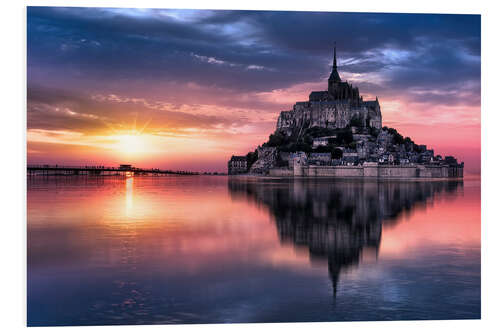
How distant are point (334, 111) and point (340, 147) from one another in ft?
26.6

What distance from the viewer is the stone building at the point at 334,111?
81.7 metres

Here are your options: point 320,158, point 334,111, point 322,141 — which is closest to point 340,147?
point 322,141

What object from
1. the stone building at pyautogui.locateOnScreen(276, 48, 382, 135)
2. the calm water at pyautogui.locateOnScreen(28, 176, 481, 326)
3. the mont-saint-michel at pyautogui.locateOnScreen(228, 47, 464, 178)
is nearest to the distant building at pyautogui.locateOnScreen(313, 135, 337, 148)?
the mont-saint-michel at pyautogui.locateOnScreen(228, 47, 464, 178)

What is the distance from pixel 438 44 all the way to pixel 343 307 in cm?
700

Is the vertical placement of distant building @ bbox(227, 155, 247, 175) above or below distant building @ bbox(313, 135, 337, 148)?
below

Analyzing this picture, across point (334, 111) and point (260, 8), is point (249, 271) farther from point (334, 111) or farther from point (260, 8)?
point (334, 111)

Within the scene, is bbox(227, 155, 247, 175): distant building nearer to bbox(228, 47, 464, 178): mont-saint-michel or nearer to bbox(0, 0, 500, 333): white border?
bbox(228, 47, 464, 178): mont-saint-michel


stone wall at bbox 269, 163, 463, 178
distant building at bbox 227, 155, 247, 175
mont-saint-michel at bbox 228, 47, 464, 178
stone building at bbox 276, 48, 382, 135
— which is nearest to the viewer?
stone wall at bbox 269, 163, 463, 178

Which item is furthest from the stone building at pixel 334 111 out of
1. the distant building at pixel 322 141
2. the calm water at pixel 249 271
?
the calm water at pixel 249 271

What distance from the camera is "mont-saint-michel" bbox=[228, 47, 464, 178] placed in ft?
229

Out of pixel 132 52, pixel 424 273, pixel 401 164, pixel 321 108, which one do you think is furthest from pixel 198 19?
pixel 321 108

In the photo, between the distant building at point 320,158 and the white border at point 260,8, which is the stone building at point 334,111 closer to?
the distant building at point 320,158

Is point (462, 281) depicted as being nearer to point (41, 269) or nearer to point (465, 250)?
point (465, 250)

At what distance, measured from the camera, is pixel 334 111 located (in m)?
82.3
